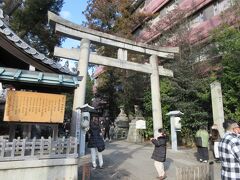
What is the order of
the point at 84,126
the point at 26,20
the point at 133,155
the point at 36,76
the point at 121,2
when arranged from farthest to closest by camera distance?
the point at 121,2, the point at 26,20, the point at 133,155, the point at 84,126, the point at 36,76

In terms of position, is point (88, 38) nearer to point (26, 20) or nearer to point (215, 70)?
point (215, 70)

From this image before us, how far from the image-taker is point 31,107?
7.80m

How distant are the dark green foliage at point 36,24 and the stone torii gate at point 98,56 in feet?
29.3

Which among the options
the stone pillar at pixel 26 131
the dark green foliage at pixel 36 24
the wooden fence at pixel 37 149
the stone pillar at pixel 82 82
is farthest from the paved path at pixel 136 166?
the dark green foliage at pixel 36 24

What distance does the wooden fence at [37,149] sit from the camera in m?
7.08

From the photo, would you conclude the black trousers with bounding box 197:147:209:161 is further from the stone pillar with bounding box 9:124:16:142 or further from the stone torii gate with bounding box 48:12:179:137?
the stone pillar with bounding box 9:124:16:142

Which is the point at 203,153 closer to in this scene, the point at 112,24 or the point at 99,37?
the point at 99,37

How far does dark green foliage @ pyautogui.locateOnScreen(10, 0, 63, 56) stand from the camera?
22219 mm

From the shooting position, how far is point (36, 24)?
22.8 meters

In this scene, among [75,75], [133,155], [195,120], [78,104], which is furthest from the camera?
[195,120]

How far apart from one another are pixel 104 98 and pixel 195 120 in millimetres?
13760

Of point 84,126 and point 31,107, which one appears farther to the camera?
point 84,126

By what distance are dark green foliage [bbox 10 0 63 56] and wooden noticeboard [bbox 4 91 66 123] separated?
1524cm

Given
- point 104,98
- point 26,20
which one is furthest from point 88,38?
point 104,98
